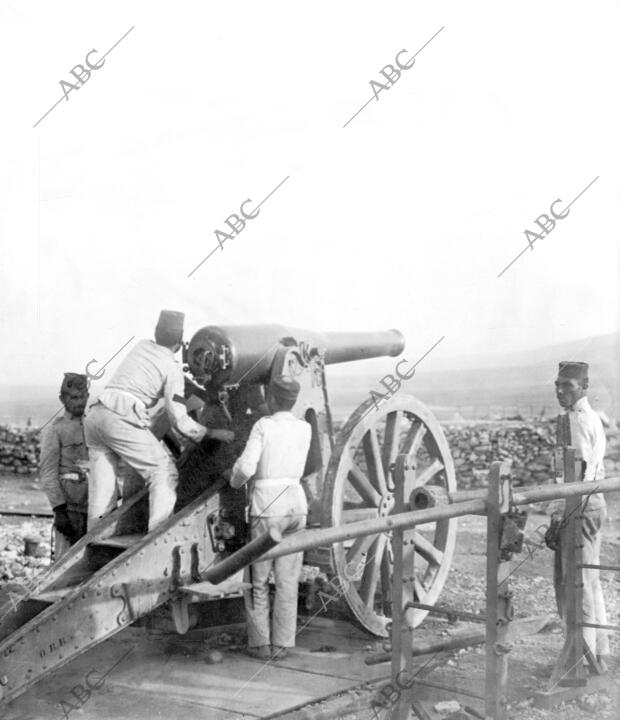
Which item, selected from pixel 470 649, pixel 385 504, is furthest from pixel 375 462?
pixel 470 649

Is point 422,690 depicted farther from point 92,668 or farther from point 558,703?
point 92,668

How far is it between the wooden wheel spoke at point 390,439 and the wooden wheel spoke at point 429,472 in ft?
0.81

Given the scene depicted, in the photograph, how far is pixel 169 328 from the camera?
5941 millimetres

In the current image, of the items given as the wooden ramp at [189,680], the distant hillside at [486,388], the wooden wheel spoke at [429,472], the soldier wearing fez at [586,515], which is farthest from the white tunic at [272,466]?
the distant hillside at [486,388]

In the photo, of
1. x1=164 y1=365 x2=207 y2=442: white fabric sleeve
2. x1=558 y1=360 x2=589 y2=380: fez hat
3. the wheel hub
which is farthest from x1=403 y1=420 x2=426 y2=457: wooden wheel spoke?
x1=164 y1=365 x2=207 y2=442: white fabric sleeve

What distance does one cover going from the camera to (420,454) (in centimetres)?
1560

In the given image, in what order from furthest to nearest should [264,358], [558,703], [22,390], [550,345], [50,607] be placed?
[550,345] → [22,390] → [264,358] → [558,703] → [50,607]

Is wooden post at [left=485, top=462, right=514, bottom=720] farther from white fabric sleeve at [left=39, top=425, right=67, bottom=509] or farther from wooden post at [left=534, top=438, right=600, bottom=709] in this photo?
white fabric sleeve at [left=39, top=425, right=67, bottom=509]

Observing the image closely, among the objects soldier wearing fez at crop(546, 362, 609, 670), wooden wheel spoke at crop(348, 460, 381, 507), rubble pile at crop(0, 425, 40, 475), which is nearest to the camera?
soldier wearing fez at crop(546, 362, 609, 670)

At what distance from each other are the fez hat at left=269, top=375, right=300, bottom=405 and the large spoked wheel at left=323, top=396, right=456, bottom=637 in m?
0.48

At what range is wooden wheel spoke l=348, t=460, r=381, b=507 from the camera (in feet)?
20.9

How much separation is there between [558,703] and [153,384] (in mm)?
3040

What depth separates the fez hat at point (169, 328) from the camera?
19.5ft

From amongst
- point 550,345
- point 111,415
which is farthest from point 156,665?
point 550,345
